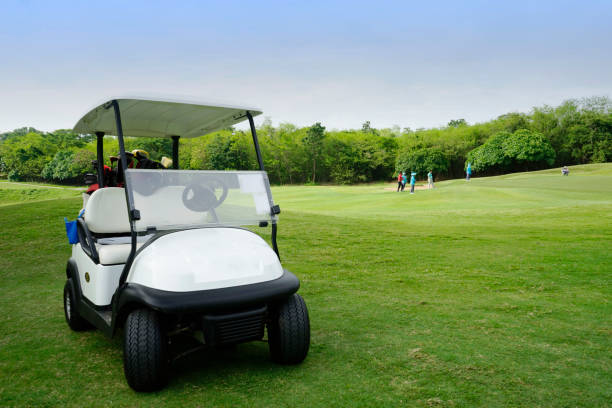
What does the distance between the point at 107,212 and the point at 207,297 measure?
1933 millimetres

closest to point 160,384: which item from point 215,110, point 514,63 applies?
point 215,110

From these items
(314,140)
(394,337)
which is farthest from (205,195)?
(314,140)

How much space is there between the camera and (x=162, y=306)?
266 cm

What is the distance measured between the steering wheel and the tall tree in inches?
2550

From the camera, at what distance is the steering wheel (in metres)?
3.66

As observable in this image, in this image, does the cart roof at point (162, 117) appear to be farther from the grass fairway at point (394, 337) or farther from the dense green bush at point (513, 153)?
the dense green bush at point (513, 153)

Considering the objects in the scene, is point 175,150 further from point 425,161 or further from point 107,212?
point 425,161

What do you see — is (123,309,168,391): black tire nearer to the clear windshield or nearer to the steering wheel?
the clear windshield

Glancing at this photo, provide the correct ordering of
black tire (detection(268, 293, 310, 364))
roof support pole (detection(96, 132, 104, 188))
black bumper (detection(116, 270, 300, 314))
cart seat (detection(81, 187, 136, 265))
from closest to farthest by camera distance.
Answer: black bumper (detection(116, 270, 300, 314))
black tire (detection(268, 293, 310, 364))
cart seat (detection(81, 187, 136, 265))
roof support pole (detection(96, 132, 104, 188))

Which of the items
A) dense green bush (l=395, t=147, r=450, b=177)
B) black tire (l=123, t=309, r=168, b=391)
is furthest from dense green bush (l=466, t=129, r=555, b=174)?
black tire (l=123, t=309, r=168, b=391)

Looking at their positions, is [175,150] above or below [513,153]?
below

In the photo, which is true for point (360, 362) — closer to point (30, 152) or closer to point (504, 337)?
point (504, 337)

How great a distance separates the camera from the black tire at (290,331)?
10.3ft

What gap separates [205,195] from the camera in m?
3.67
